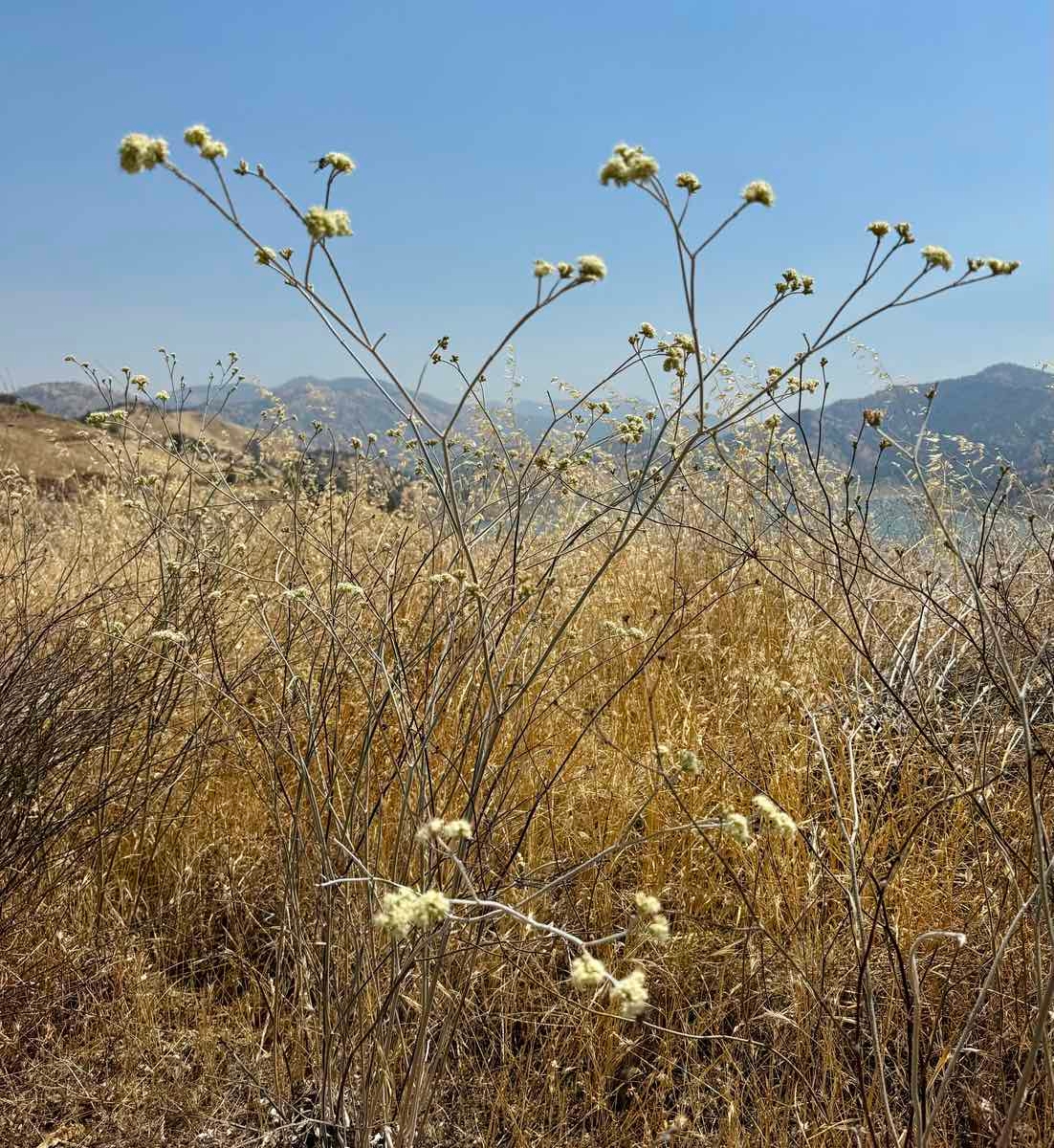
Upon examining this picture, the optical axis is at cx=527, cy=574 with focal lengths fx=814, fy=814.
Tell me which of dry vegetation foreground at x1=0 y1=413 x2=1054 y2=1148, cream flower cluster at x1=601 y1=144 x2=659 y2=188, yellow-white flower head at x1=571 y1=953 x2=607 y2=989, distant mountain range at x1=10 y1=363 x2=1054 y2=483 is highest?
distant mountain range at x1=10 y1=363 x2=1054 y2=483

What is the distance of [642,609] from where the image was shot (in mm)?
4164

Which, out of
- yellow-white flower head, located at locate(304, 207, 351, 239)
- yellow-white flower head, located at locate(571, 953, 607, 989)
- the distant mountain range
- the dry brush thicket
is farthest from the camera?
the distant mountain range

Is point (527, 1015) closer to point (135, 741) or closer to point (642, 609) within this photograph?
point (135, 741)

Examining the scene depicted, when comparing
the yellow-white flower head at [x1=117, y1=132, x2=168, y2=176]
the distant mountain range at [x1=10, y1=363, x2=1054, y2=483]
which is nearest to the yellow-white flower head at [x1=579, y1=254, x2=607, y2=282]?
the yellow-white flower head at [x1=117, y1=132, x2=168, y2=176]

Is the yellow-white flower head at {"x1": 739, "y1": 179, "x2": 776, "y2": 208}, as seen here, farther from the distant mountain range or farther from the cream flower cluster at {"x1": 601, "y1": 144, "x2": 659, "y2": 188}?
the distant mountain range

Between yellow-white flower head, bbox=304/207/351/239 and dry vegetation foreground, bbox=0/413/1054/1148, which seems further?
dry vegetation foreground, bbox=0/413/1054/1148

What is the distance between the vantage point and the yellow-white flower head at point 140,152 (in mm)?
1241

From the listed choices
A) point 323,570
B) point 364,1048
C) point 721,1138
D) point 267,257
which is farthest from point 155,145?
point 323,570

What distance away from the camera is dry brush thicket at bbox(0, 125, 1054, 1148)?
163 centimetres

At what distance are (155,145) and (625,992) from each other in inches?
54.2

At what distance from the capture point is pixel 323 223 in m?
1.23

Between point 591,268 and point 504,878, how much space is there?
144cm

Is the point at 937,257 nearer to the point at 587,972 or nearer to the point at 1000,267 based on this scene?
the point at 1000,267

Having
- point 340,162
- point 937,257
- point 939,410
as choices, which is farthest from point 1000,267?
point 939,410
